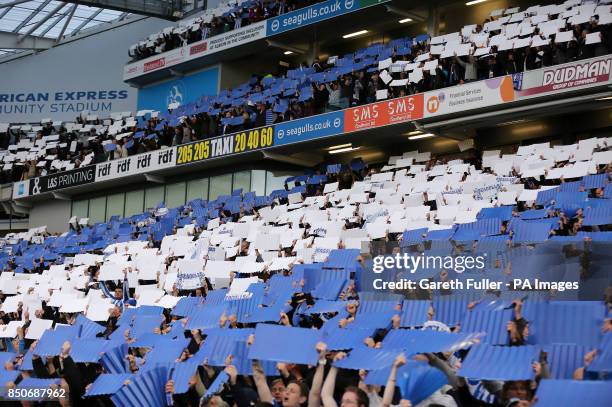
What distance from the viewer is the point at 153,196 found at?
33.5m

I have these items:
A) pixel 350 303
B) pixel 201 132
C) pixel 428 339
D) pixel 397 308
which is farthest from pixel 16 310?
pixel 201 132

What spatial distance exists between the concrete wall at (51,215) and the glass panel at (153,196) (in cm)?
524

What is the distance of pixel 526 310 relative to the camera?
25.5 feet

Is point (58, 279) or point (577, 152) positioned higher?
point (577, 152)

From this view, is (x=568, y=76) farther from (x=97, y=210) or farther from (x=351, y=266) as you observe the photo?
(x=97, y=210)

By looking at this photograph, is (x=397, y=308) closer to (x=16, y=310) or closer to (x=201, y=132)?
(x=16, y=310)

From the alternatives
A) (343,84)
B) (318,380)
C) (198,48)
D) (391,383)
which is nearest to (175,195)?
(198,48)

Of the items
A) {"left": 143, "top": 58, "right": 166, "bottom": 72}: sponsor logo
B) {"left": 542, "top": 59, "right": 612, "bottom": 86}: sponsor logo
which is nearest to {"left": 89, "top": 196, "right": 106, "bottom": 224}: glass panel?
{"left": 143, "top": 58, "right": 166, "bottom": 72}: sponsor logo

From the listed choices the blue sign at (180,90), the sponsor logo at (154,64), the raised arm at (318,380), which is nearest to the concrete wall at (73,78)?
the blue sign at (180,90)

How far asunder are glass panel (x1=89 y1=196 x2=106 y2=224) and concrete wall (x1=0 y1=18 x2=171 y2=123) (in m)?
6.54

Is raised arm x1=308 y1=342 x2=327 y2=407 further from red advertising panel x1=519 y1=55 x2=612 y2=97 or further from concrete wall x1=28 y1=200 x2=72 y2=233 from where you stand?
concrete wall x1=28 y1=200 x2=72 y2=233

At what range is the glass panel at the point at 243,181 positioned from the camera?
2967 centimetres

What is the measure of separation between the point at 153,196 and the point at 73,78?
12.6 metres

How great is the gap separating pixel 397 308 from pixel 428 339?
164 centimetres
